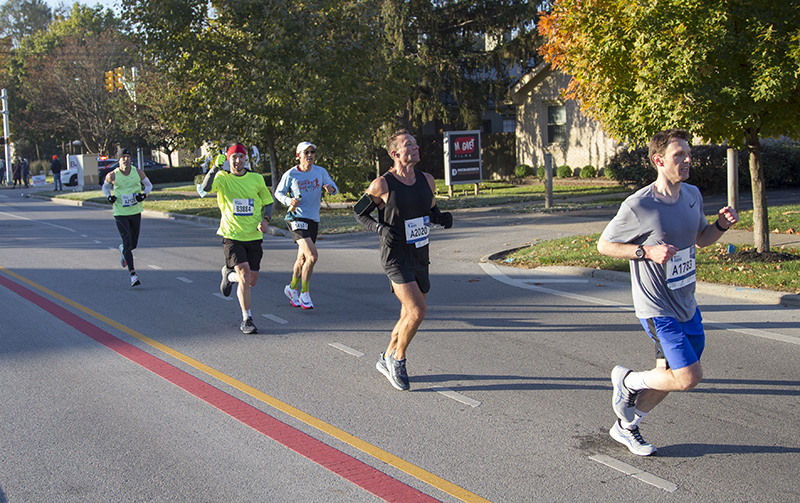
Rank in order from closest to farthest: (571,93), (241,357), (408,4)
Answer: (241,357)
(571,93)
(408,4)

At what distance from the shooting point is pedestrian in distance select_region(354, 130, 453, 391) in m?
5.78

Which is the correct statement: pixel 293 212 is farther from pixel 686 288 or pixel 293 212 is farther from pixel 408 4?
pixel 408 4

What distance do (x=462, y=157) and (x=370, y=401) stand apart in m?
19.8

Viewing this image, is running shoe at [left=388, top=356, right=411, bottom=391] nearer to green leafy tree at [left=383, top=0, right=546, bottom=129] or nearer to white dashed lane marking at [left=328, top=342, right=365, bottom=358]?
white dashed lane marking at [left=328, top=342, right=365, bottom=358]

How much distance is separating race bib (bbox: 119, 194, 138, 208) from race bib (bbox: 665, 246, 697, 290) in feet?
29.0

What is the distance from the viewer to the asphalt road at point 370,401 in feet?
13.9

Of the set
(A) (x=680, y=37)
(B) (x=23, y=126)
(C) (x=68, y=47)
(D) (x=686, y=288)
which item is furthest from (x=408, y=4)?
(B) (x=23, y=126)

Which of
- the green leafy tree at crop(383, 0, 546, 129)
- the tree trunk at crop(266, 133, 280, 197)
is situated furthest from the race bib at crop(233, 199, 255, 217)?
the green leafy tree at crop(383, 0, 546, 129)

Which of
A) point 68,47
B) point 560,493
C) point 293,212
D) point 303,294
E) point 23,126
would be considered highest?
point 68,47

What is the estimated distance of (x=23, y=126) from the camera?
6172cm

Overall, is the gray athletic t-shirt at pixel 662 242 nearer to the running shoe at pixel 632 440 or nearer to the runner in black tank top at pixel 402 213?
the running shoe at pixel 632 440

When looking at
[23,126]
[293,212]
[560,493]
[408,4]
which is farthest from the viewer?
[23,126]

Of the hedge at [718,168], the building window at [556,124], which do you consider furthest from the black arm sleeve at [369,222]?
the building window at [556,124]

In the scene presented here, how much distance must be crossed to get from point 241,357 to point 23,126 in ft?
210
